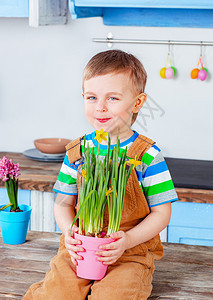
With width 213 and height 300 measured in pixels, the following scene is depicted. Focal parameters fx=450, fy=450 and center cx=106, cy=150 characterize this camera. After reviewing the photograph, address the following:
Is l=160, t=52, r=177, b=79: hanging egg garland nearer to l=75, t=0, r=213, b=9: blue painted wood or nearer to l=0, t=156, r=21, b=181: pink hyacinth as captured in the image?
l=75, t=0, r=213, b=9: blue painted wood

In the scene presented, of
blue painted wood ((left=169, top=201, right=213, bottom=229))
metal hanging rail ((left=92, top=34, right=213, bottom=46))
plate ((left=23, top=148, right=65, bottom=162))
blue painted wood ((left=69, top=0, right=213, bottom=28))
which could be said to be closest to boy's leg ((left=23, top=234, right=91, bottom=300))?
blue painted wood ((left=169, top=201, right=213, bottom=229))

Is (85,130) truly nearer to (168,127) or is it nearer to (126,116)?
(168,127)

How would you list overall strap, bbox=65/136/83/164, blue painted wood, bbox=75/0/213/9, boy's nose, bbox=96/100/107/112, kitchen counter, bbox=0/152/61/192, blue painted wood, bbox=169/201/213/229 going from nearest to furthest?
boy's nose, bbox=96/100/107/112 → overall strap, bbox=65/136/83/164 → blue painted wood, bbox=75/0/213/9 → blue painted wood, bbox=169/201/213/229 → kitchen counter, bbox=0/152/61/192

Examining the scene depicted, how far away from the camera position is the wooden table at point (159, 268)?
1.17m

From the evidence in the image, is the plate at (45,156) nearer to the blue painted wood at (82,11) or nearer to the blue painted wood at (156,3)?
the blue painted wood at (82,11)

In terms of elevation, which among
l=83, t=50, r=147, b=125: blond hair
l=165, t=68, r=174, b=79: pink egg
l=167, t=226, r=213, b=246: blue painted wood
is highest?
l=83, t=50, r=147, b=125: blond hair

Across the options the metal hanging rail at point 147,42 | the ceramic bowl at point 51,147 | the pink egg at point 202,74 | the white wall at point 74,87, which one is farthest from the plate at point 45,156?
the pink egg at point 202,74

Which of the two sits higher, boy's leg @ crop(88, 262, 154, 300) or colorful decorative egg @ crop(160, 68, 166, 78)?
colorful decorative egg @ crop(160, 68, 166, 78)

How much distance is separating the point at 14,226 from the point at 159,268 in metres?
0.48

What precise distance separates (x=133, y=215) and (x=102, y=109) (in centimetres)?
32

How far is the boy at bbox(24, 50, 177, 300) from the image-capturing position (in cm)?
113

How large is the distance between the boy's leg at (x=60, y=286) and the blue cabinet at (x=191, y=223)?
4.24ft

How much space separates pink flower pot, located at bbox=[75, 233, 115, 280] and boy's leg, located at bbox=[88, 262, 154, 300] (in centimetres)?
2

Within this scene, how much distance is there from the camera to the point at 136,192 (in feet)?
4.25
